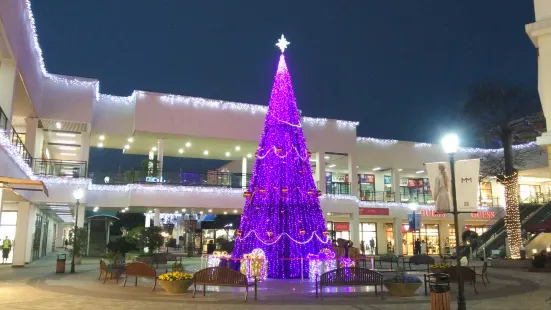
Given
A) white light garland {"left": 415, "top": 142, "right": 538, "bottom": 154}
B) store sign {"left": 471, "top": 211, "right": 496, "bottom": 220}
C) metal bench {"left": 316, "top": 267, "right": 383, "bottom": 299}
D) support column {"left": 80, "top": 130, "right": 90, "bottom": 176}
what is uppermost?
white light garland {"left": 415, "top": 142, "right": 538, "bottom": 154}

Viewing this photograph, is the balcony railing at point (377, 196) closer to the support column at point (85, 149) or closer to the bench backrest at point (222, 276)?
the support column at point (85, 149)

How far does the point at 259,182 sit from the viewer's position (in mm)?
17453

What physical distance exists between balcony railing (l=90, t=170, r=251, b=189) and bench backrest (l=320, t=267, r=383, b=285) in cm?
1803

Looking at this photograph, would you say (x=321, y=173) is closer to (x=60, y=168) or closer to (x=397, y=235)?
(x=397, y=235)

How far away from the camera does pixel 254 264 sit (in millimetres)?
16359

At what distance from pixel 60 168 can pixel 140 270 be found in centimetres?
1504

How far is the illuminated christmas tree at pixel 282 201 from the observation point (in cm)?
1689

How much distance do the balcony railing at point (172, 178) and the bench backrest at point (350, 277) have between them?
1803cm

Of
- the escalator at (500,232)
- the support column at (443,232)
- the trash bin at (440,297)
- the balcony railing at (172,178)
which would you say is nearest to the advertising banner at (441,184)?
the trash bin at (440,297)

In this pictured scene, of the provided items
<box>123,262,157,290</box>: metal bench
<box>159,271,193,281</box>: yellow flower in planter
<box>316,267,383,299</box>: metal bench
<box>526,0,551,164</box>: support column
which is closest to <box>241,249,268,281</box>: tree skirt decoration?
<box>159,271,193,281</box>: yellow flower in planter

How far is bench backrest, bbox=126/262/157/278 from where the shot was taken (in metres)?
14.7

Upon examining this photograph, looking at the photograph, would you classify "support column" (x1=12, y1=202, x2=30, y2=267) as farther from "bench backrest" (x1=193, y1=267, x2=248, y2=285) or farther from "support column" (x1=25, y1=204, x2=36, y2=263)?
"bench backrest" (x1=193, y1=267, x2=248, y2=285)

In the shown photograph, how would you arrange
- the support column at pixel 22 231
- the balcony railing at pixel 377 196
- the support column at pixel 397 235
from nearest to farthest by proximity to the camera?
the support column at pixel 22 231
the support column at pixel 397 235
the balcony railing at pixel 377 196

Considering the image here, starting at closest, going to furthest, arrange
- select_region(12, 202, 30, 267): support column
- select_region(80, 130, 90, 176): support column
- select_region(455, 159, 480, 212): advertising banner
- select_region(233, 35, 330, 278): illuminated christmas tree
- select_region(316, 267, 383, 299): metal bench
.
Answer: select_region(455, 159, 480, 212): advertising banner < select_region(316, 267, 383, 299): metal bench < select_region(233, 35, 330, 278): illuminated christmas tree < select_region(12, 202, 30, 267): support column < select_region(80, 130, 90, 176): support column
